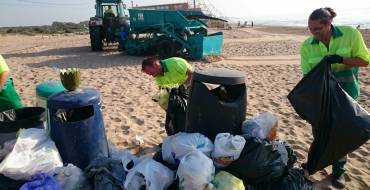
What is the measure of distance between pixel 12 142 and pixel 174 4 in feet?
64.7

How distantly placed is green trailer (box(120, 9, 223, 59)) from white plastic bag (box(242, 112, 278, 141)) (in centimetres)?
825

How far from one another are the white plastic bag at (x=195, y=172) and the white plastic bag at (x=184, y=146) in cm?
13

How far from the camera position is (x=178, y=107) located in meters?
3.72

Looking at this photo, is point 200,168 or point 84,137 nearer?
point 200,168

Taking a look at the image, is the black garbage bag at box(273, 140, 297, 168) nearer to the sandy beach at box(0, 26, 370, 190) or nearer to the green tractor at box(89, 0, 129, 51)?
the sandy beach at box(0, 26, 370, 190)

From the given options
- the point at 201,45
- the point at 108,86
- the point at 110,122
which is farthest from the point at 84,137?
the point at 201,45

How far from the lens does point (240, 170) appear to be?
272 cm

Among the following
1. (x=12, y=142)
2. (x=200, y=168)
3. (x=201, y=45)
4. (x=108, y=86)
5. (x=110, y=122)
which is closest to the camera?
(x=200, y=168)

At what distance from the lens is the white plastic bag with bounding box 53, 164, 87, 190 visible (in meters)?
2.73

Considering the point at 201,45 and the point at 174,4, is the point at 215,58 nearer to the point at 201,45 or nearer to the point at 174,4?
the point at 201,45

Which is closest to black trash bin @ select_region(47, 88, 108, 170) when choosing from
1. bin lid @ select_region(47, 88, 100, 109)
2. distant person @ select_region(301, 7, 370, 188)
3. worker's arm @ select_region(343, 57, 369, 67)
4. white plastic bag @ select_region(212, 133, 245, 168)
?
bin lid @ select_region(47, 88, 100, 109)

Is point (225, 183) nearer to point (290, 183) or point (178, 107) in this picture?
point (290, 183)

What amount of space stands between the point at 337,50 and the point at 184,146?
1.61m

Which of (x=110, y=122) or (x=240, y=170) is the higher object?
(x=240, y=170)
